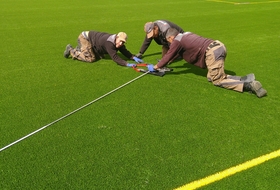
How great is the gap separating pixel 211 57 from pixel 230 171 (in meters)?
2.09

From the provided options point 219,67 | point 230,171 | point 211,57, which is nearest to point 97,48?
point 211,57

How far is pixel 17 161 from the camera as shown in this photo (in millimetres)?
2820

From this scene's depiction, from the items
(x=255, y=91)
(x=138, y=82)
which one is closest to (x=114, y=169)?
(x=138, y=82)

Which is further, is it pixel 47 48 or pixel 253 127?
pixel 47 48

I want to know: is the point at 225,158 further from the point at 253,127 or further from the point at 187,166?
the point at 253,127

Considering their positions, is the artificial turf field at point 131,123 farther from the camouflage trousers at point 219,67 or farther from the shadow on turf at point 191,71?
the camouflage trousers at point 219,67

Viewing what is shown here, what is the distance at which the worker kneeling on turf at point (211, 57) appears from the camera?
4.26 metres

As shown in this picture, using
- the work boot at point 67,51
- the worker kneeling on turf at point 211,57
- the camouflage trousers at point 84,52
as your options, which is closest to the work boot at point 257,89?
the worker kneeling on turf at point 211,57

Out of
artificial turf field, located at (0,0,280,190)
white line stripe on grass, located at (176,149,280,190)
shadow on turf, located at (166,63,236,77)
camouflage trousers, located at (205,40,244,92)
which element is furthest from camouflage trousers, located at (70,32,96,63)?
white line stripe on grass, located at (176,149,280,190)

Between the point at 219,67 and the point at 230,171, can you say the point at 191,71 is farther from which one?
the point at 230,171

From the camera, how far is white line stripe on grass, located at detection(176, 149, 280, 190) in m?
2.55

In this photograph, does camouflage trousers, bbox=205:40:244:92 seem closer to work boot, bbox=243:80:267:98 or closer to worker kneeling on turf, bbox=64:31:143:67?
work boot, bbox=243:80:267:98

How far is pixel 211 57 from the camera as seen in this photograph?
436 cm

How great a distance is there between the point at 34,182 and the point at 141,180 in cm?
95
